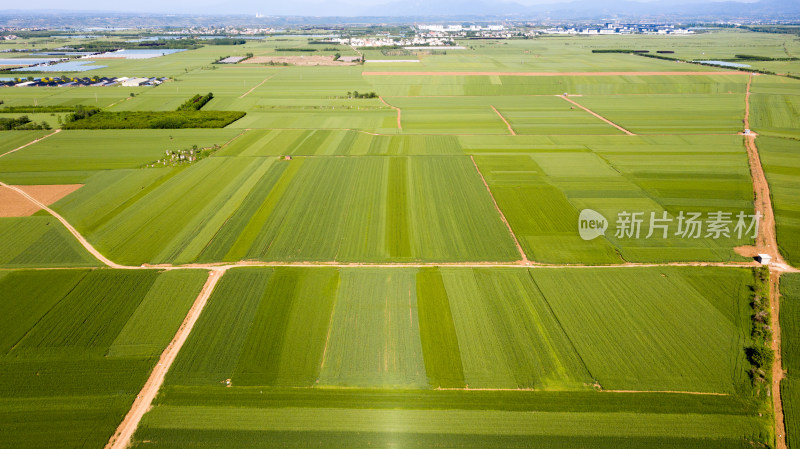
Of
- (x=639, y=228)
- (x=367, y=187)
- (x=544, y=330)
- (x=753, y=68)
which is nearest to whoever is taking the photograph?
(x=544, y=330)

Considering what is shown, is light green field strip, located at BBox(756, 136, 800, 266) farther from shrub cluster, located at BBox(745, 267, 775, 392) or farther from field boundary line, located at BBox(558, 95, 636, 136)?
field boundary line, located at BBox(558, 95, 636, 136)

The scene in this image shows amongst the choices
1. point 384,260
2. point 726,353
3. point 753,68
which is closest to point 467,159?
point 384,260

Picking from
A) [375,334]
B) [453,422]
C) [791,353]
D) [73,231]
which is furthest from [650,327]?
[73,231]

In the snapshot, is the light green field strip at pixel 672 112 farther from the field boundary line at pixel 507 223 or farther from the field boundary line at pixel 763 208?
the field boundary line at pixel 507 223

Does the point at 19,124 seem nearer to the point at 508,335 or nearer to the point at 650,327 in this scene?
the point at 508,335

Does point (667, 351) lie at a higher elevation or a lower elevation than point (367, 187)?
lower

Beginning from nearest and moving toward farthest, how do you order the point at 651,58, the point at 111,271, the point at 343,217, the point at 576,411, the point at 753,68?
the point at 576,411, the point at 111,271, the point at 343,217, the point at 753,68, the point at 651,58

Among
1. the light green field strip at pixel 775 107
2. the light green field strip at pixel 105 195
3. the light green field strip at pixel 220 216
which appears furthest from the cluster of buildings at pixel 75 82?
the light green field strip at pixel 775 107

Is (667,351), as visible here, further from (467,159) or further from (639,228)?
(467,159)
